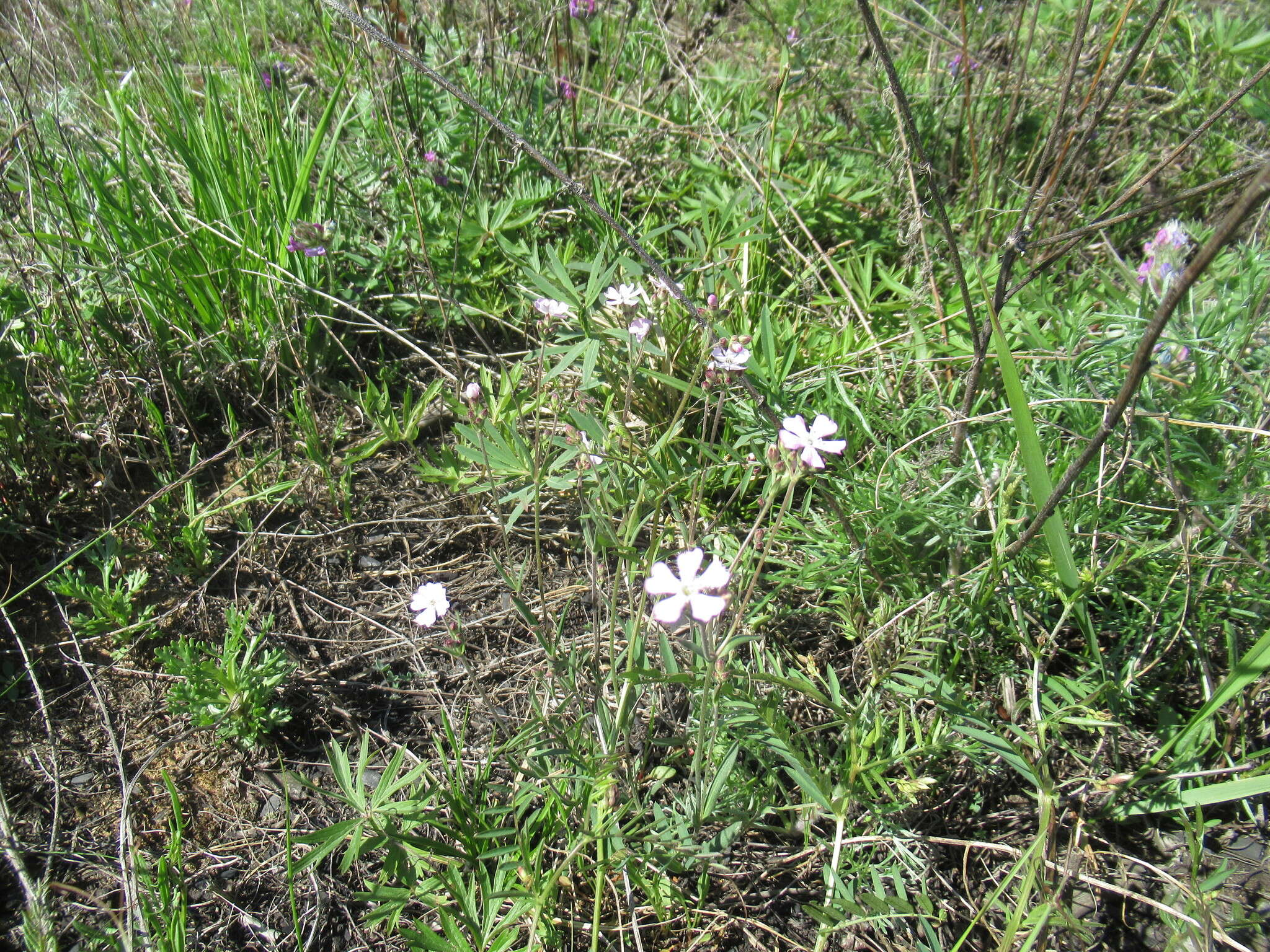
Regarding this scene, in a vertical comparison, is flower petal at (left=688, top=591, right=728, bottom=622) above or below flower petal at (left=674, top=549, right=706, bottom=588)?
above

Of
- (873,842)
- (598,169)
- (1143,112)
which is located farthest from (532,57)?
(873,842)

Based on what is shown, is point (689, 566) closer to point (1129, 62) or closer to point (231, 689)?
point (231, 689)

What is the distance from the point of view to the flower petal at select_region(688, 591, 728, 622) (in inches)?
42.0

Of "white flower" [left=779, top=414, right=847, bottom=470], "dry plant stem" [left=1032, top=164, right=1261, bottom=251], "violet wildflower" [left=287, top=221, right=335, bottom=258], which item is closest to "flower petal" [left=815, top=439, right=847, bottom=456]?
"white flower" [left=779, top=414, right=847, bottom=470]

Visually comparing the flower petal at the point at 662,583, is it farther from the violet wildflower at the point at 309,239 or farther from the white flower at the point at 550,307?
the violet wildflower at the point at 309,239

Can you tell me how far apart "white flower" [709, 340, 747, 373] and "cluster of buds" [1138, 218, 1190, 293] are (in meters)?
1.02

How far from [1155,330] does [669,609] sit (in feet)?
2.62

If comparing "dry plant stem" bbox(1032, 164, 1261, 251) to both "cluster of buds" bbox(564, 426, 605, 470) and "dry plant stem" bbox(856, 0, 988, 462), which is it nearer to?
"dry plant stem" bbox(856, 0, 988, 462)

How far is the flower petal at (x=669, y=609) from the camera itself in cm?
109

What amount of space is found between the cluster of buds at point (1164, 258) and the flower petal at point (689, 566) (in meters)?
1.35

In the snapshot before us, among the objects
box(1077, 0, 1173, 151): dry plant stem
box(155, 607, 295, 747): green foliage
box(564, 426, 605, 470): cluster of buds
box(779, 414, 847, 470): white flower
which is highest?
box(1077, 0, 1173, 151): dry plant stem

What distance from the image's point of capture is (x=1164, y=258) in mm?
1951

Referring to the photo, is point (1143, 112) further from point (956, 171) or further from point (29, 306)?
point (29, 306)

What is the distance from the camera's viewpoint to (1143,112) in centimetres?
283
